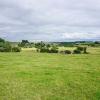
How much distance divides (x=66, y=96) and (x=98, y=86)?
10.9 feet

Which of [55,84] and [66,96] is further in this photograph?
[55,84]

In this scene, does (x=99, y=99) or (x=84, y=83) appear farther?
(x=84, y=83)

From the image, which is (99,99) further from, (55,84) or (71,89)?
(55,84)

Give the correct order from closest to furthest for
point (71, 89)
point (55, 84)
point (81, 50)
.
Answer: point (71, 89) → point (55, 84) → point (81, 50)

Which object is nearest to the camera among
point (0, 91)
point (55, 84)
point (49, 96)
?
point (49, 96)

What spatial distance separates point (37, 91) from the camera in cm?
1365

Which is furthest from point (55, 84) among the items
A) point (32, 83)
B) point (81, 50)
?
point (81, 50)

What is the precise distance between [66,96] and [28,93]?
2.01 meters

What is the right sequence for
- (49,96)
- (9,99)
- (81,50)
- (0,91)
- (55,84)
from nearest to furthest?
(9,99), (49,96), (0,91), (55,84), (81,50)

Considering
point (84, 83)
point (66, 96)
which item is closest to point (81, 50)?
point (84, 83)

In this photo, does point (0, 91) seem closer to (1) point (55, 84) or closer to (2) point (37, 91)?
(2) point (37, 91)

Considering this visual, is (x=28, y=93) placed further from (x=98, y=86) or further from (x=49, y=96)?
(x=98, y=86)

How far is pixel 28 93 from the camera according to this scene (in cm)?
1307

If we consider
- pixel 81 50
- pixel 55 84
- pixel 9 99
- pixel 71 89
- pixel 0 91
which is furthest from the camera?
pixel 81 50
